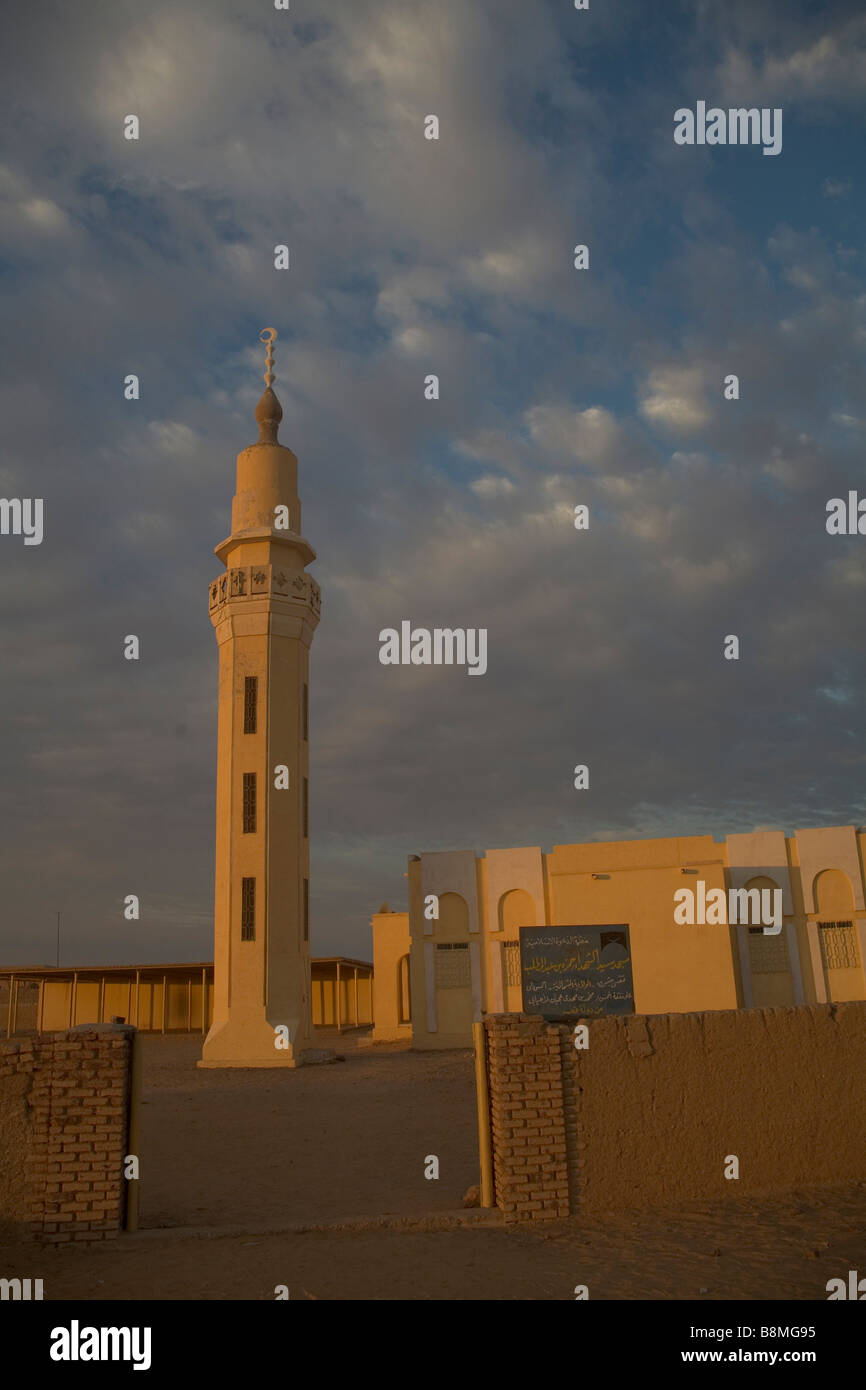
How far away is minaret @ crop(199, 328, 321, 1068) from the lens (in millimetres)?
24328

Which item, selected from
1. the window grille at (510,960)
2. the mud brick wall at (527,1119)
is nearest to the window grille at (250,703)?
the window grille at (510,960)

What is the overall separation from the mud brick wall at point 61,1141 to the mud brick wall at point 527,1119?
3.20m

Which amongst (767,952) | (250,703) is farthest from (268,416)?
(767,952)

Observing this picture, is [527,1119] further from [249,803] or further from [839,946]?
[839,946]

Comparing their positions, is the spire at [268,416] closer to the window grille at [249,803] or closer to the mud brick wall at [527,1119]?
the window grille at [249,803]

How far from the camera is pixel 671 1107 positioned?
29.9 ft

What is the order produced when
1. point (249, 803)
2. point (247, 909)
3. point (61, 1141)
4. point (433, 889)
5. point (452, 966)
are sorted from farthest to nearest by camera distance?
1. point (433, 889)
2. point (452, 966)
3. point (249, 803)
4. point (247, 909)
5. point (61, 1141)

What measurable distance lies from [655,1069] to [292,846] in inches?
670

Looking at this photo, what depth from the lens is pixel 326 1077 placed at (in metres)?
21.9

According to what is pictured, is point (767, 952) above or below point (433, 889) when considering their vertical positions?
below

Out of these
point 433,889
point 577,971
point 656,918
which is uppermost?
point 433,889

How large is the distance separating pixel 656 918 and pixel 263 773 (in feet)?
37.2

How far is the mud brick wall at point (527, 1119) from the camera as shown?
28.6ft
